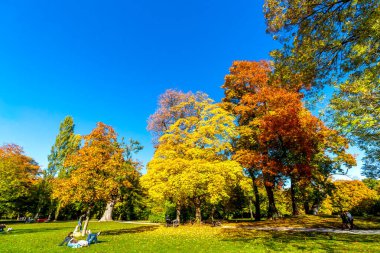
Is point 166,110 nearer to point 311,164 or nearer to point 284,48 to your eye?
point 311,164

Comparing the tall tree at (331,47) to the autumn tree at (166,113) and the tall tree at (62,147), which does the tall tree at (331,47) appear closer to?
the autumn tree at (166,113)

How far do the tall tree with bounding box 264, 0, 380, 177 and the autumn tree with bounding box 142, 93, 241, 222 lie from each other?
12266 millimetres

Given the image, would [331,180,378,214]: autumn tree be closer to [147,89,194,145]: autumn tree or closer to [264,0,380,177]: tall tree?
[147,89,194,145]: autumn tree

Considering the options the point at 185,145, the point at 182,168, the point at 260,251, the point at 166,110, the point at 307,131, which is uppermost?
the point at 166,110

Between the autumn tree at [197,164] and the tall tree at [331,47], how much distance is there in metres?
12.3

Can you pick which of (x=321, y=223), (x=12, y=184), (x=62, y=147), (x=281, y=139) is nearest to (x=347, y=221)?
(x=321, y=223)

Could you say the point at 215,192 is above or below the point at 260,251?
above

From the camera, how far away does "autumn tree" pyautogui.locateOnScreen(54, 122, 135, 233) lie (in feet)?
56.7

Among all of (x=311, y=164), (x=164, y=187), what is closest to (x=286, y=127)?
(x=311, y=164)

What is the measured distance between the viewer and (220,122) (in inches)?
1030

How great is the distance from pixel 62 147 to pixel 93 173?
3911cm

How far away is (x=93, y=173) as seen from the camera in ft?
58.2

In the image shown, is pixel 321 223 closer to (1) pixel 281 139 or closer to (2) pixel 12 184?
(1) pixel 281 139

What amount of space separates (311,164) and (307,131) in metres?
3.71
